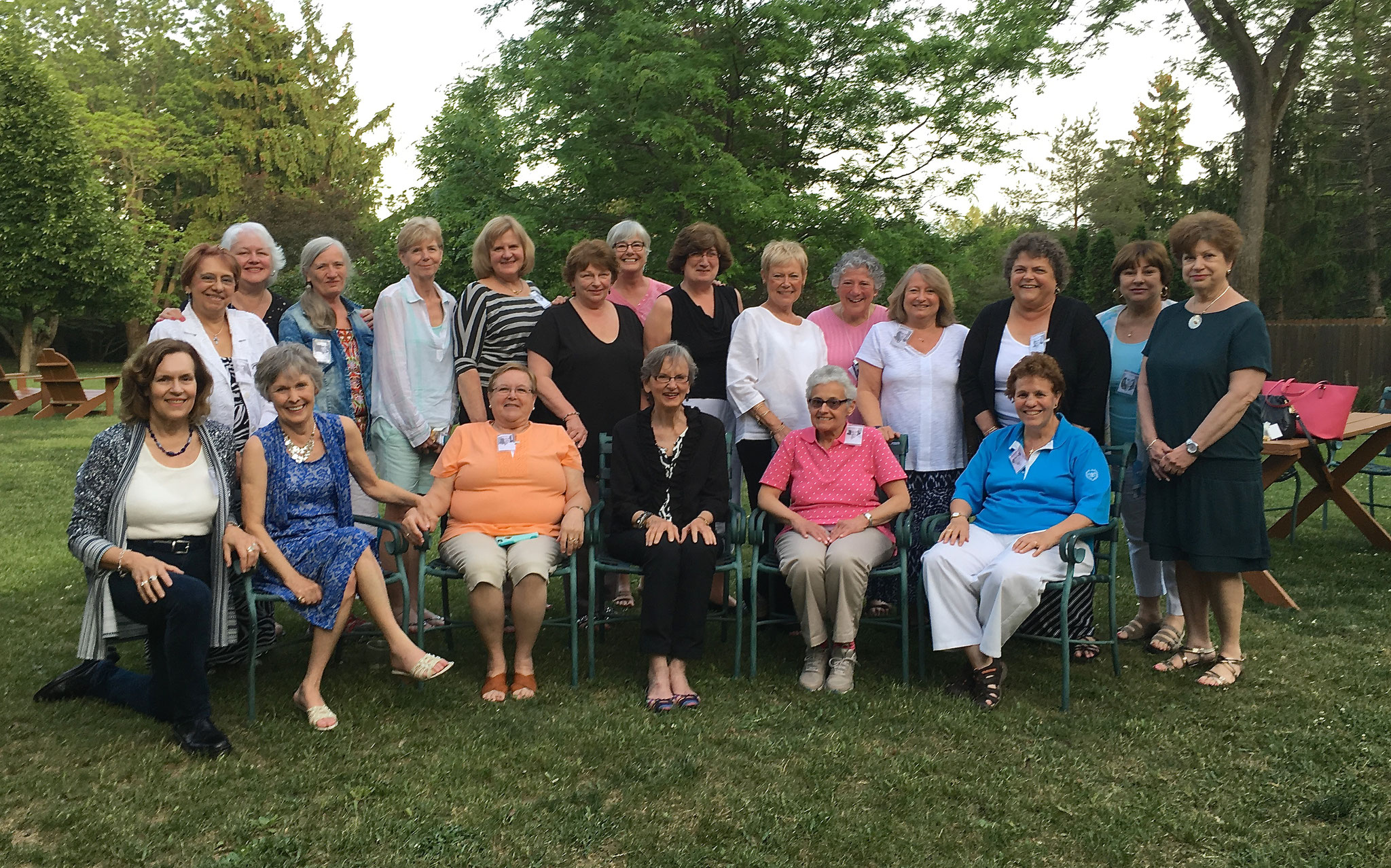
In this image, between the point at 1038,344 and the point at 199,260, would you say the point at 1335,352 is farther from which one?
the point at 199,260

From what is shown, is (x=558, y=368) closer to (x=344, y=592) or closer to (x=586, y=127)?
(x=344, y=592)

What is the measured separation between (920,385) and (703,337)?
1.06 m

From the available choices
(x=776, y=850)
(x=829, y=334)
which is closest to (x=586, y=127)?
(x=829, y=334)

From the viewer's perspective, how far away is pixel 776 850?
2830mm

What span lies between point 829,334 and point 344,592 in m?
2.54

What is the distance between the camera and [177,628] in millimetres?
3473

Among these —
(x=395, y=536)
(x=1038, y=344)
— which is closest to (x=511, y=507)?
(x=395, y=536)

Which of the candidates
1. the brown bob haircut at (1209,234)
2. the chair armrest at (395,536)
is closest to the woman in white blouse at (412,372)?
the chair armrest at (395,536)

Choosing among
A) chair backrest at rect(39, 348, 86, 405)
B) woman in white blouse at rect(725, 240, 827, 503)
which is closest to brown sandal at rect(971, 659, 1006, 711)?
woman in white blouse at rect(725, 240, 827, 503)

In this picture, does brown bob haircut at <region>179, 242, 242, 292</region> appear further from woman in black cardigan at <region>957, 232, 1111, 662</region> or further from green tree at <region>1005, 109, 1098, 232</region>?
green tree at <region>1005, 109, 1098, 232</region>

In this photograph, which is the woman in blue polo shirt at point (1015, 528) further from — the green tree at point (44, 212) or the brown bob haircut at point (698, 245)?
the green tree at point (44, 212)

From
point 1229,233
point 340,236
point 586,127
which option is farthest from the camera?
point 340,236

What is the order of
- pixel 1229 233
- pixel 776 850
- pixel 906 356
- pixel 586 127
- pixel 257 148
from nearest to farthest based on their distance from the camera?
pixel 776 850, pixel 1229 233, pixel 906 356, pixel 586 127, pixel 257 148

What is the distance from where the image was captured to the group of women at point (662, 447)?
3.73 metres
